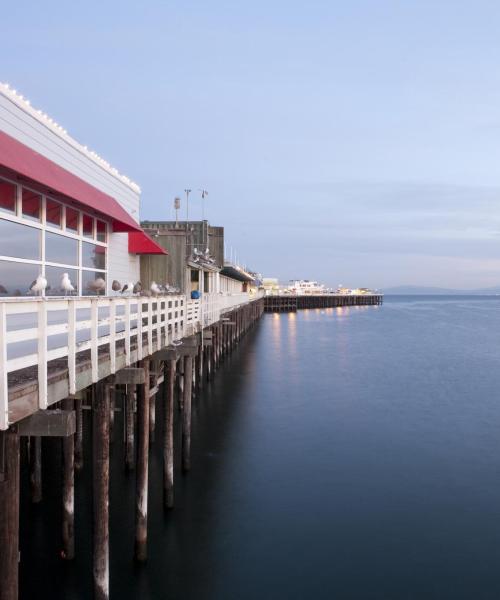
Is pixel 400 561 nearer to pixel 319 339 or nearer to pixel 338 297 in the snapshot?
pixel 319 339

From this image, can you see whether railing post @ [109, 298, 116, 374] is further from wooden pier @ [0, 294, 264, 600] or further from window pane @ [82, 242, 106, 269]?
window pane @ [82, 242, 106, 269]

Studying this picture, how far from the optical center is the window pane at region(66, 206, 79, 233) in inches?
566

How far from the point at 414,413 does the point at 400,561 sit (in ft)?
49.1

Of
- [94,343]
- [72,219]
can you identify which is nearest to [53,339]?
[94,343]

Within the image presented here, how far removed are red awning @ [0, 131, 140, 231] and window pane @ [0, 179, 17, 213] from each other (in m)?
0.53

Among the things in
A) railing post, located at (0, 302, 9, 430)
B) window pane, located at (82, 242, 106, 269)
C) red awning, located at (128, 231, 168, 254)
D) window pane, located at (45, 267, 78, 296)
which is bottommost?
railing post, located at (0, 302, 9, 430)

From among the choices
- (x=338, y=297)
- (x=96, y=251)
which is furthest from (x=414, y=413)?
(x=338, y=297)

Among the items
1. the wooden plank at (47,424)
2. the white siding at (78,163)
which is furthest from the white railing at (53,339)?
the white siding at (78,163)

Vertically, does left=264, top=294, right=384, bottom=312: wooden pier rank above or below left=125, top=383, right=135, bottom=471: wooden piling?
above

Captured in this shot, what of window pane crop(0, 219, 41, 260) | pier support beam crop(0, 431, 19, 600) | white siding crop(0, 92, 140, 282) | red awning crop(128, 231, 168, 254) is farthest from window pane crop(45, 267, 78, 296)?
pier support beam crop(0, 431, 19, 600)

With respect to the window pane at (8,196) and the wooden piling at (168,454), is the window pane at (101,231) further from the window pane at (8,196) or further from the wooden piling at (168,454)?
the wooden piling at (168,454)

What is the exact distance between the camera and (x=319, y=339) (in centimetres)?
6278

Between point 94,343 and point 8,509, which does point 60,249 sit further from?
point 8,509

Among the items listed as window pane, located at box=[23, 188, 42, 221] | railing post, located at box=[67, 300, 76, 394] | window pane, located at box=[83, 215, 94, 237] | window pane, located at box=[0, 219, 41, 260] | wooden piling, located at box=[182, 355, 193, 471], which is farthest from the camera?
wooden piling, located at box=[182, 355, 193, 471]
